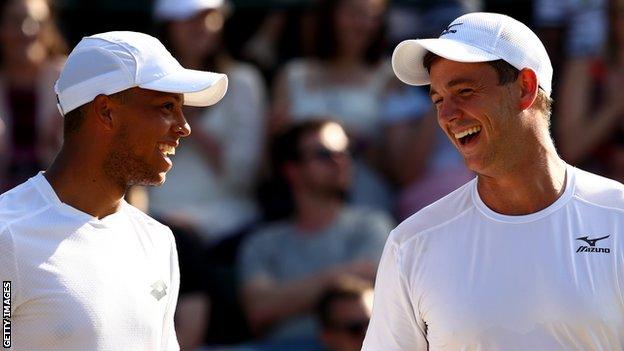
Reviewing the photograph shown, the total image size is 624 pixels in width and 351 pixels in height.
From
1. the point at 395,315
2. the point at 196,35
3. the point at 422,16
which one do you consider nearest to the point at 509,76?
the point at 395,315

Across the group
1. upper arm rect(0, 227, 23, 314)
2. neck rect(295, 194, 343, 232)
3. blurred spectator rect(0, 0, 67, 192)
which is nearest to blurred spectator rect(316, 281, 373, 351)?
neck rect(295, 194, 343, 232)

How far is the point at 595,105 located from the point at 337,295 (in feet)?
6.62

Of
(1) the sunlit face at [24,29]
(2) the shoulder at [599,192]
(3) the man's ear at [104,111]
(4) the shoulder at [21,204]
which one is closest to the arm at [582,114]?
(1) the sunlit face at [24,29]

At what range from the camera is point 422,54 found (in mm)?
4586

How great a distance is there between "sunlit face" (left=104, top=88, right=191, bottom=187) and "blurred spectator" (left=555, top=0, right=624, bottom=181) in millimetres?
3675

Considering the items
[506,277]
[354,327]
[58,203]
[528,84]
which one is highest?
[528,84]

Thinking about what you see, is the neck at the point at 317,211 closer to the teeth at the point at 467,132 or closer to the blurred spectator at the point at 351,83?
the blurred spectator at the point at 351,83

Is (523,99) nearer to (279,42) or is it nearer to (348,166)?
(348,166)

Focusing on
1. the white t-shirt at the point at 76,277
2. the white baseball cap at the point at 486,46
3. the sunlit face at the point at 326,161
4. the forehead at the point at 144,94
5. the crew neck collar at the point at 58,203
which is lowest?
the sunlit face at the point at 326,161

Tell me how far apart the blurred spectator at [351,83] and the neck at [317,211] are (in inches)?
19.1

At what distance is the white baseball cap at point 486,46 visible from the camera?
14.3ft

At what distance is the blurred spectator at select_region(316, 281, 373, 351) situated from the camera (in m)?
6.60

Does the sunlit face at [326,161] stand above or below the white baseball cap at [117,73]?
below

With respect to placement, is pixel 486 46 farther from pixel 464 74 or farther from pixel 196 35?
pixel 196 35
